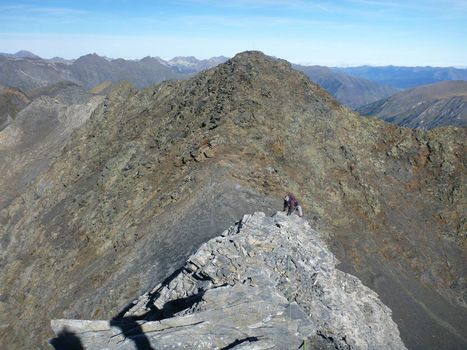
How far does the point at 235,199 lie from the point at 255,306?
40.2ft

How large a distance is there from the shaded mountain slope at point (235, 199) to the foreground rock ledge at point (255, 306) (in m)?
4.42

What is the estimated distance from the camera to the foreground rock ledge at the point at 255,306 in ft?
42.4

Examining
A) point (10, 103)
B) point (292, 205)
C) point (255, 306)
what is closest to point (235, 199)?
point (292, 205)

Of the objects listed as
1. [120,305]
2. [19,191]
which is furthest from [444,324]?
[19,191]

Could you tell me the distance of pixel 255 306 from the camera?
13.7m

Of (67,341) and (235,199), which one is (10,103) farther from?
(67,341)

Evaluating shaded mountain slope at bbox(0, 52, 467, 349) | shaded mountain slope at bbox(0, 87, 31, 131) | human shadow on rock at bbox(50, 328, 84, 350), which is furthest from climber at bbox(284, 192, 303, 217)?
shaded mountain slope at bbox(0, 87, 31, 131)

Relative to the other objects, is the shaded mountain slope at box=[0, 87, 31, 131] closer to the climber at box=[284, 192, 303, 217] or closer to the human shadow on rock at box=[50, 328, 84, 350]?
the climber at box=[284, 192, 303, 217]

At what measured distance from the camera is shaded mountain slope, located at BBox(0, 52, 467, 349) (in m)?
24.8

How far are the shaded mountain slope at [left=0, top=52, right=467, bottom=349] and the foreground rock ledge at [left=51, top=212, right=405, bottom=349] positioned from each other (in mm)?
4421

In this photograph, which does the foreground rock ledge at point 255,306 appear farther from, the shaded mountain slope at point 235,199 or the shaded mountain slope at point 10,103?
the shaded mountain slope at point 10,103

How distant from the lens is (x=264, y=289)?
14.6 m

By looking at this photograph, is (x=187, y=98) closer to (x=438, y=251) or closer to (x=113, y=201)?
(x=113, y=201)

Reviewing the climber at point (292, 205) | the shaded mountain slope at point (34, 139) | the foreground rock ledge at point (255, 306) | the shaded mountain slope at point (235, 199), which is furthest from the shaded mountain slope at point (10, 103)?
the foreground rock ledge at point (255, 306)
